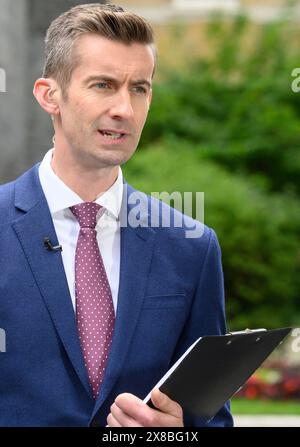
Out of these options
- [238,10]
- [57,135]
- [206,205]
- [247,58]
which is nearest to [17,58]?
[57,135]

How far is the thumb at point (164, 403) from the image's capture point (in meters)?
2.10

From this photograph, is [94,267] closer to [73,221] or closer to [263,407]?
[73,221]

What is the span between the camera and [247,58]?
15602 mm

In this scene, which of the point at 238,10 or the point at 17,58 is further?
the point at 238,10

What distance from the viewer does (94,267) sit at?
2299mm

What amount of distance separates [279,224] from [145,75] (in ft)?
33.3

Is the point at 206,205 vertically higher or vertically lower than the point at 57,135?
lower

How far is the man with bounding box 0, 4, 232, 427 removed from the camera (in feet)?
7.17

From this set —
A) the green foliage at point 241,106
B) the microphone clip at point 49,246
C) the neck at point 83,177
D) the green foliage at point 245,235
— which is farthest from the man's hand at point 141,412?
the green foliage at point 241,106

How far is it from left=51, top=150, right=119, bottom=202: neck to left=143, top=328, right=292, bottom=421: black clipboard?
490 millimetres

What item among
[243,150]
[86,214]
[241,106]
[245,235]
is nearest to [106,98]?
[86,214]

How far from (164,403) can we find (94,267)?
37cm
